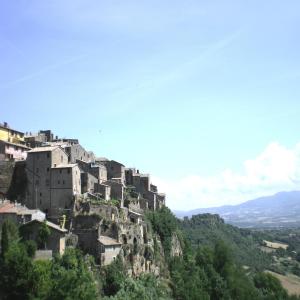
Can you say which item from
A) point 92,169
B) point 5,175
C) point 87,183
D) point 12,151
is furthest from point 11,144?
point 87,183

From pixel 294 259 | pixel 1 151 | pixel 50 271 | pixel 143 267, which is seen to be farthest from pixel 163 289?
pixel 294 259

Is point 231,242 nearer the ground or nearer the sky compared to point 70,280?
nearer the ground

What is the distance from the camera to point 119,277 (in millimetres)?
62281

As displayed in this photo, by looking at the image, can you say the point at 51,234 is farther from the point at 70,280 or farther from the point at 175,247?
the point at 175,247

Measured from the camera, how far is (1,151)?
75125mm

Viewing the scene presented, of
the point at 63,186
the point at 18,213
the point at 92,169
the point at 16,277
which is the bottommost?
the point at 16,277

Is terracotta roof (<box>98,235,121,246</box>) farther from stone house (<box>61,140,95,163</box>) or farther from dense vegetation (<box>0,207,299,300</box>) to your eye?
stone house (<box>61,140,95,163</box>)

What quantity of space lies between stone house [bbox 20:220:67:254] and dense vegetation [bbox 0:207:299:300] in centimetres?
98

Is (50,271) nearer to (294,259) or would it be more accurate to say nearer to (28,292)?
(28,292)

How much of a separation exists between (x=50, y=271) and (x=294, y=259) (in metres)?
154

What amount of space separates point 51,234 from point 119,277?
32.2 feet

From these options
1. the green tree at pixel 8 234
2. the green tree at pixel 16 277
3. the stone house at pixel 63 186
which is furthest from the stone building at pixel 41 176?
the green tree at pixel 16 277

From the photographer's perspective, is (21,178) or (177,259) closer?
(21,178)

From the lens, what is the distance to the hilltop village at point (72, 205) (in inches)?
2479
